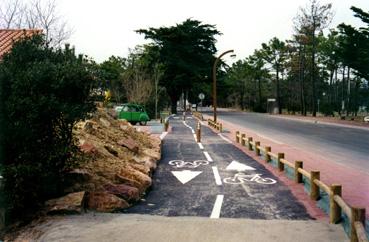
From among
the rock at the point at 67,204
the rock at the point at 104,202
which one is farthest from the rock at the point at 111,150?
the rock at the point at 67,204

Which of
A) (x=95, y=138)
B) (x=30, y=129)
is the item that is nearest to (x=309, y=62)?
(x=95, y=138)

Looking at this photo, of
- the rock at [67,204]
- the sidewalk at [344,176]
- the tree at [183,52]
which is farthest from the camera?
the tree at [183,52]

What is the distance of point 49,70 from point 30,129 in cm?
118

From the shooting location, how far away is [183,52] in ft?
257

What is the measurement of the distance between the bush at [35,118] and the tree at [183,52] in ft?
223

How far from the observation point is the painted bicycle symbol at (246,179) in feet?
40.2

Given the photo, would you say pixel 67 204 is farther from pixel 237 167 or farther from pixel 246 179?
pixel 237 167

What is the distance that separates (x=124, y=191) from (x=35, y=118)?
256 cm

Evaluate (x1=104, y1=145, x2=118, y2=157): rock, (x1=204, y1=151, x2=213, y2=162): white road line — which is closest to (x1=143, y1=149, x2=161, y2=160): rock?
(x1=204, y1=151, x2=213, y2=162): white road line

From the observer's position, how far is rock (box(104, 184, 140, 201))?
952cm

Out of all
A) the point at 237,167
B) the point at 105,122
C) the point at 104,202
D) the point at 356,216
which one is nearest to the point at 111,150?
the point at 237,167

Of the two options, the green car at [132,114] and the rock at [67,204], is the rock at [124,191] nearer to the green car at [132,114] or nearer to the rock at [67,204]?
the rock at [67,204]

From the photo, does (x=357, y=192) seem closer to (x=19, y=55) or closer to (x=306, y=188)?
(x=306, y=188)

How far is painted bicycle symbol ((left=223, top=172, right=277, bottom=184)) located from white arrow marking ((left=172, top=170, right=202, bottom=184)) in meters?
1.04
